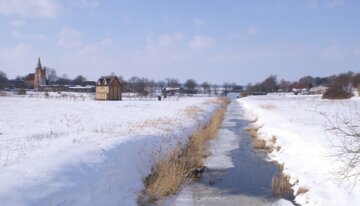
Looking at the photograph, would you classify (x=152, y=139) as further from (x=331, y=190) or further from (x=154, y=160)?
(x=331, y=190)

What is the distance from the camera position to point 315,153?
1413 cm

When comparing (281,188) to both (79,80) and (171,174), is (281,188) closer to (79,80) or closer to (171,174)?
(171,174)

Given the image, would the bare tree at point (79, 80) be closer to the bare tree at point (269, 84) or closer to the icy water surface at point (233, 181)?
the bare tree at point (269, 84)

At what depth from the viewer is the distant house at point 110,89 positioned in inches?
3182

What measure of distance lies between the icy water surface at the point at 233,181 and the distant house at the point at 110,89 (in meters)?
62.6

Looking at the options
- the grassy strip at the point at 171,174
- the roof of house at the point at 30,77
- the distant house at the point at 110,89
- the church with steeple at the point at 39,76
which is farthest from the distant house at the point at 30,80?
the grassy strip at the point at 171,174

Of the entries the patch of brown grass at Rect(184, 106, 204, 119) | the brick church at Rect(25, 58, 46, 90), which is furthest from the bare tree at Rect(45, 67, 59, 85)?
the patch of brown grass at Rect(184, 106, 204, 119)

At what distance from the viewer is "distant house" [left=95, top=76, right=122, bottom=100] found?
80812 millimetres

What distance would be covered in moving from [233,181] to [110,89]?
69408 mm

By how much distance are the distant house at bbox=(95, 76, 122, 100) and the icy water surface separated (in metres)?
62.6

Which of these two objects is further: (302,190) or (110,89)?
(110,89)

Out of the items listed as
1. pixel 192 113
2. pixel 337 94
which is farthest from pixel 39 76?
pixel 192 113

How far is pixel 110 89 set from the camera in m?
80.6

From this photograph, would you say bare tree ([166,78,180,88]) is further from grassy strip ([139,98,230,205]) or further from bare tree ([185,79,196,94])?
grassy strip ([139,98,230,205])
